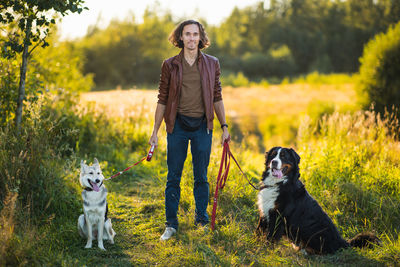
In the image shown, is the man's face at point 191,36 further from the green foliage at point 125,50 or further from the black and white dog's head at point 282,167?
the green foliage at point 125,50

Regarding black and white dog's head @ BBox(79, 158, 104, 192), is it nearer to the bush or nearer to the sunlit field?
the sunlit field

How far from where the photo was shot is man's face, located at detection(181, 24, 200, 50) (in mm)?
3658

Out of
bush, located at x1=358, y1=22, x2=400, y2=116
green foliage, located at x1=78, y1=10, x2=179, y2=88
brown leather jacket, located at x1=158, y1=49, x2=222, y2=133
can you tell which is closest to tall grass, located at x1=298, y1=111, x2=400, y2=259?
brown leather jacket, located at x1=158, y1=49, x2=222, y2=133

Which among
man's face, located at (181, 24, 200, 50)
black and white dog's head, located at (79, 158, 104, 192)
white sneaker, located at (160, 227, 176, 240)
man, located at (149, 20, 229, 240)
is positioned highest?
man's face, located at (181, 24, 200, 50)

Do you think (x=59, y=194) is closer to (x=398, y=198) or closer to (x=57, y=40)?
(x=398, y=198)

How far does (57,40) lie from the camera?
10375 mm

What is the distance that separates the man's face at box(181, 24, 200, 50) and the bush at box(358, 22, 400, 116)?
8.22 meters

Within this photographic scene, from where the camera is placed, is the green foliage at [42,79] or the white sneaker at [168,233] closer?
the white sneaker at [168,233]

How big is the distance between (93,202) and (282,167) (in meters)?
1.92

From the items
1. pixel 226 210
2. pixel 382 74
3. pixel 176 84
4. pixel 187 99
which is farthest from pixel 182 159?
pixel 382 74

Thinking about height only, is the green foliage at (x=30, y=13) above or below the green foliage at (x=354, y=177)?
above

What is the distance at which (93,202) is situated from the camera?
3553 millimetres

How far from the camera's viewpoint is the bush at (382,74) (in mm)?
10305

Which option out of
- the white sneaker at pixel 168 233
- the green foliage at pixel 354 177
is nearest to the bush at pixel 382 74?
the green foliage at pixel 354 177
